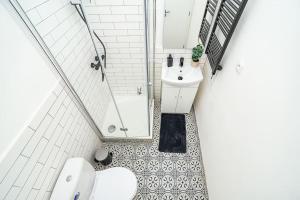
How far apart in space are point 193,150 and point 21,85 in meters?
1.75

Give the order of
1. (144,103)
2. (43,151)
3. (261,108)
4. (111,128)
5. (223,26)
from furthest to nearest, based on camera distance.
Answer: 1. (144,103)
2. (111,128)
3. (223,26)
4. (43,151)
5. (261,108)

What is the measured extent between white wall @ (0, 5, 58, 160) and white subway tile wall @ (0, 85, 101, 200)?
51 mm

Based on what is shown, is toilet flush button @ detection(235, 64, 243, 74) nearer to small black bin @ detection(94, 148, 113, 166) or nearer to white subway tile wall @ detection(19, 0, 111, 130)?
white subway tile wall @ detection(19, 0, 111, 130)

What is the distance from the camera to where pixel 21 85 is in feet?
2.59

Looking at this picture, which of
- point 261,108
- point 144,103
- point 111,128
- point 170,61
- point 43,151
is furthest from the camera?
point 144,103

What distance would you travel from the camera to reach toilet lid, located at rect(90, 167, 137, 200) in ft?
3.66

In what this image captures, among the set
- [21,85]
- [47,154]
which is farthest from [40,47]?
[47,154]

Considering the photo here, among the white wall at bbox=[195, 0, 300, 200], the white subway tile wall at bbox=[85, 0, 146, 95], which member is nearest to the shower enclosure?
the white subway tile wall at bbox=[85, 0, 146, 95]

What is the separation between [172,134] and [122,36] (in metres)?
1.38

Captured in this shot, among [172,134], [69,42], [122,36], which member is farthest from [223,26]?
[172,134]

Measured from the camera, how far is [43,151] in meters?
0.92

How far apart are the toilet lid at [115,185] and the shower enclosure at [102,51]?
1.91 ft

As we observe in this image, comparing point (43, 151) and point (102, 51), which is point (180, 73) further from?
point (43, 151)

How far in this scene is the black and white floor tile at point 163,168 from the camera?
1.47 metres
